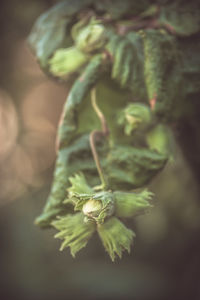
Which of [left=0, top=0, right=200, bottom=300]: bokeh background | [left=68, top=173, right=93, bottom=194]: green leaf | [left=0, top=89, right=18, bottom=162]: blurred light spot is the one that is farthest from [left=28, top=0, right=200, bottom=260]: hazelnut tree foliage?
[left=0, top=89, right=18, bottom=162]: blurred light spot

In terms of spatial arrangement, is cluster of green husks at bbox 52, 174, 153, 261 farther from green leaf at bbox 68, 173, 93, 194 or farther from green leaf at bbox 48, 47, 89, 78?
green leaf at bbox 48, 47, 89, 78

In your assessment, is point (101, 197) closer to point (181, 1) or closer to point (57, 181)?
point (57, 181)

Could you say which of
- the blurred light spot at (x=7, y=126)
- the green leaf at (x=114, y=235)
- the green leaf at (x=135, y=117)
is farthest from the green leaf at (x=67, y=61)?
the blurred light spot at (x=7, y=126)

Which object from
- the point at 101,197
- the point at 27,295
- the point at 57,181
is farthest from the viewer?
the point at 27,295

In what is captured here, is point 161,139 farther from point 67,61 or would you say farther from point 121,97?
point 67,61

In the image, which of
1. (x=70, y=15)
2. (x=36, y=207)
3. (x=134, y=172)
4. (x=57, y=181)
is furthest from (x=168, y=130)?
(x=36, y=207)

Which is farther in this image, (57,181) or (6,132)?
(6,132)
